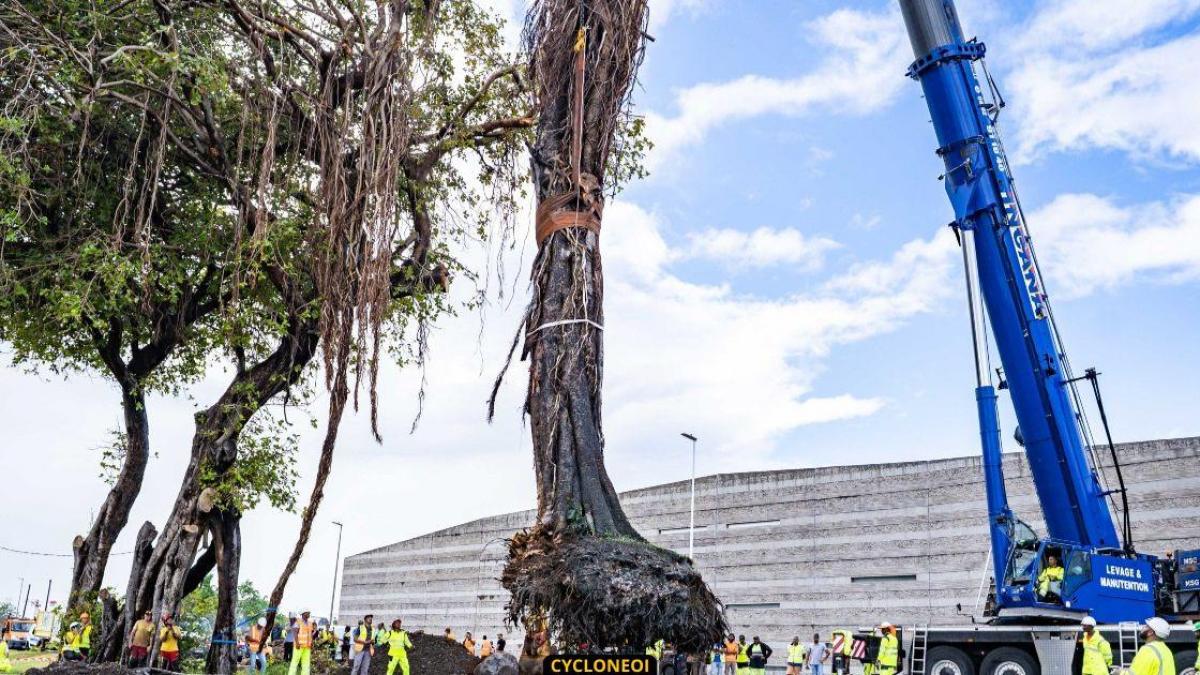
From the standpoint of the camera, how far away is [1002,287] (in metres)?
15.3

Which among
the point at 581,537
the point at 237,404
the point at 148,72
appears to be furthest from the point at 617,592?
the point at 237,404

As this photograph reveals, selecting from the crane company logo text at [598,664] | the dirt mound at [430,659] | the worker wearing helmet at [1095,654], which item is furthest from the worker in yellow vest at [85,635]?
the worker wearing helmet at [1095,654]

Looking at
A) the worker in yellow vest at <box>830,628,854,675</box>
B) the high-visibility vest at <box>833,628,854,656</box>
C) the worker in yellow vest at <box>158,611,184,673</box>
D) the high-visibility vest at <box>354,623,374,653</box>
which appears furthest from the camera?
the worker in yellow vest at <box>830,628,854,675</box>

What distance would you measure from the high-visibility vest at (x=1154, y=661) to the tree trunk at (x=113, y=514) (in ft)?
50.7

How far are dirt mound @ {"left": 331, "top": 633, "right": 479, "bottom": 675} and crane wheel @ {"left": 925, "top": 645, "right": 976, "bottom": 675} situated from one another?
8.63 meters

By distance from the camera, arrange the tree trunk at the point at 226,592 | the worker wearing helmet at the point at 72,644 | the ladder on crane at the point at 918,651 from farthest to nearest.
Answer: the worker wearing helmet at the point at 72,644 → the ladder on crane at the point at 918,651 → the tree trunk at the point at 226,592

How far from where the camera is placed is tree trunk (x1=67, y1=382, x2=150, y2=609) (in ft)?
57.5

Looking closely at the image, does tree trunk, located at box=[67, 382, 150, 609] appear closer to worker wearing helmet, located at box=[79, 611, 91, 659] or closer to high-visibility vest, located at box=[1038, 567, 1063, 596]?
worker wearing helmet, located at box=[79, 611, 91, 659]

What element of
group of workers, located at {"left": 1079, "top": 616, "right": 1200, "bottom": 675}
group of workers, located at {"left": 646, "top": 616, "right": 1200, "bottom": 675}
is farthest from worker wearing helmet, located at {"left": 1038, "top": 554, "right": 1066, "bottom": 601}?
group of workers, located at {"left": 1079, "top": 616, "right": 1200, "bottom": 675}

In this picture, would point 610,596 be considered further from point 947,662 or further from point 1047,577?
point 947,662

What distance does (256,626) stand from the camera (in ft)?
64.8

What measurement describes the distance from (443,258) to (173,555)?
6.32 metres

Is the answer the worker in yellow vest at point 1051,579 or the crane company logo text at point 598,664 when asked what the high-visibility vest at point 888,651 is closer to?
the worker in yellow vest at point 1051,579

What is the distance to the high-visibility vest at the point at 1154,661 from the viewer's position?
8781 millimetres
